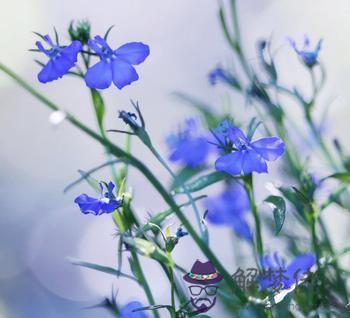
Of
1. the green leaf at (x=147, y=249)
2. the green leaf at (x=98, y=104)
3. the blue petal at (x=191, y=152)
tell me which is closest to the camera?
the green leaf at (x=147, y=249)

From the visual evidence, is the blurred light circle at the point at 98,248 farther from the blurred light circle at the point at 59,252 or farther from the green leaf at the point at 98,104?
the green leaf at the point at 98,104

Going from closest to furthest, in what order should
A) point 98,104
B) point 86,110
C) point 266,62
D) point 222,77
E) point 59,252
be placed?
point 98,104 < point 266,62 < point 222,77 < point 59,252 < point 86,110

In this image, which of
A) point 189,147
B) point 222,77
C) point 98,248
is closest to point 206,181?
point 189,147

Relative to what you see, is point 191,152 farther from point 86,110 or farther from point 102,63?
point 86,110

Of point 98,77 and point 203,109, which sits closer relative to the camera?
point 98,77

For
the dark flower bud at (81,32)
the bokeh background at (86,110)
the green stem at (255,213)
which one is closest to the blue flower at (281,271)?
the green stem at (255,213)

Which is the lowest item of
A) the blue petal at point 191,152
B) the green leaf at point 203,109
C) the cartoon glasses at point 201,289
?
the cartoon glasses at point 201,289

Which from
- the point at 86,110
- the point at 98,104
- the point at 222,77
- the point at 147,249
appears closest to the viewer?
the point at 147,249

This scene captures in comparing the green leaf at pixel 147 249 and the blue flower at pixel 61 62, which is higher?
the blue flower at pixel 61 62

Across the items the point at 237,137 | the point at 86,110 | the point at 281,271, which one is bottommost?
the point at 281,271
